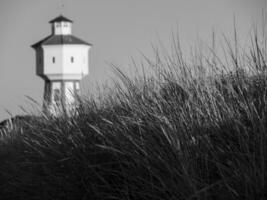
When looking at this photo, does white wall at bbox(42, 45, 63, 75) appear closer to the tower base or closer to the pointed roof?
the pointed roof

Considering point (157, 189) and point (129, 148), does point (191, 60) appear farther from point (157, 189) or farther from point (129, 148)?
point (157, 189)

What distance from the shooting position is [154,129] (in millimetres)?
4586

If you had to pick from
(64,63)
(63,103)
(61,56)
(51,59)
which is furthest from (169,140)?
(61,56)

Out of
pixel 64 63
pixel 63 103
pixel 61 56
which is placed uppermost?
pixel 61 56

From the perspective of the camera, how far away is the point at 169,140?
13.4 feet

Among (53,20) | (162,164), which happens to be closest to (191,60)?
(162,164)

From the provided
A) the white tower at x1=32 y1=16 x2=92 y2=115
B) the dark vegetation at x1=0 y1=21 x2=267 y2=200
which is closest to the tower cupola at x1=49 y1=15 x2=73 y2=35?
the white tower at x1=32 y1=16 x2=92 y2=115

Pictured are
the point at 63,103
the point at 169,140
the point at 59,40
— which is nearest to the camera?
the point at 169,140

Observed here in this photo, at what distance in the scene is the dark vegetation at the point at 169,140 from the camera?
3.87 m

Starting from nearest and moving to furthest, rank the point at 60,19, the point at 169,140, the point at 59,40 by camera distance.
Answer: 1. the point at 169,140
2. the point at 59,40
3. the point at 60,19

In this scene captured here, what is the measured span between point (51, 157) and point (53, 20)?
65147 millimetres

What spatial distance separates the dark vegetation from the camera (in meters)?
3.87

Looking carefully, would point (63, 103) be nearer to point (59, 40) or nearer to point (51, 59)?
point (51, 59)

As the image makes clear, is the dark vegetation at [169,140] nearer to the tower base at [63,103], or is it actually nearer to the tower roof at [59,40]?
the tower base at [63,103]
